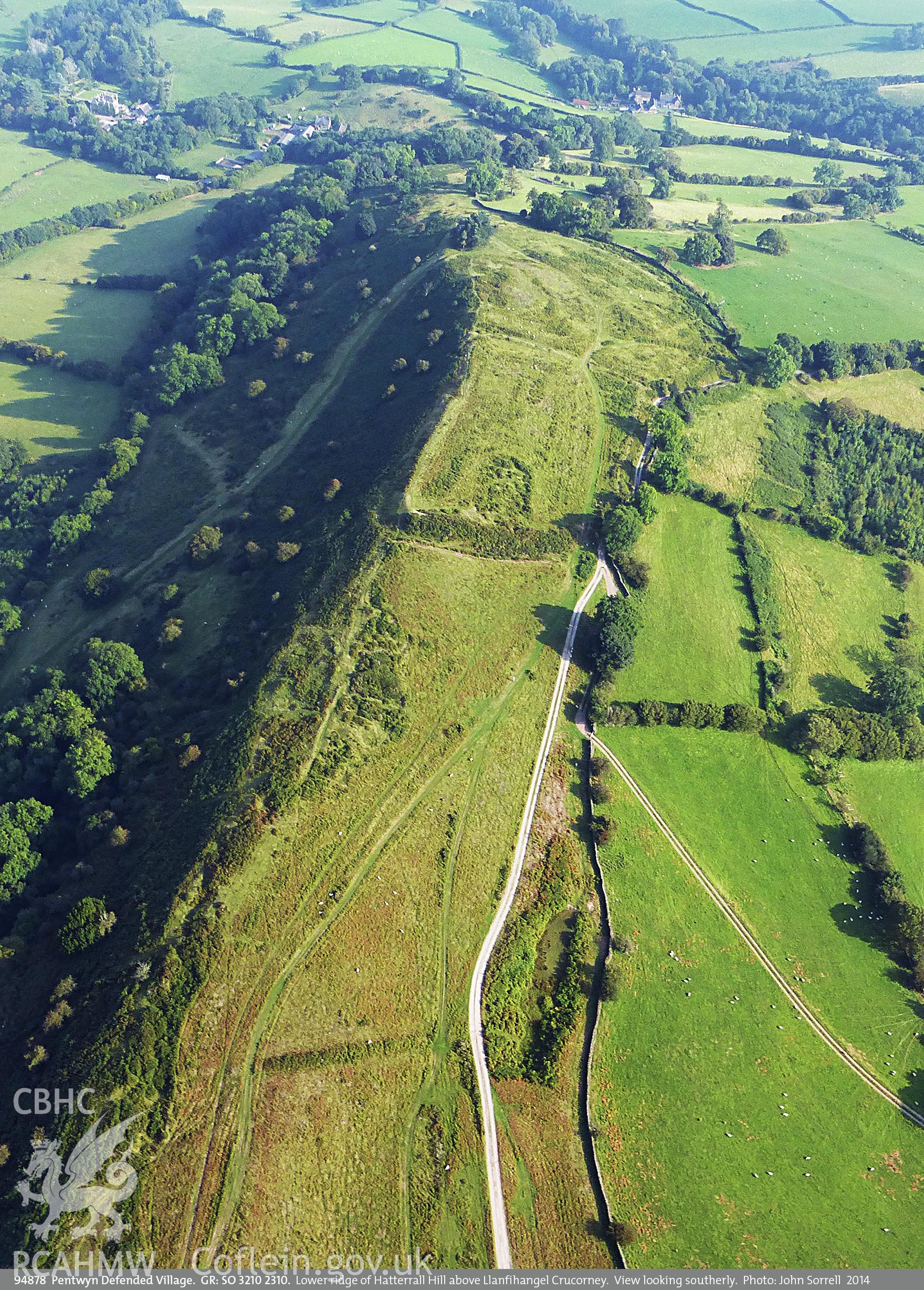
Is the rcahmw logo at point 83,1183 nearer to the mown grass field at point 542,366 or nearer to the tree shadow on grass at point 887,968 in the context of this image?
the tree shadow on grass at point 887,968

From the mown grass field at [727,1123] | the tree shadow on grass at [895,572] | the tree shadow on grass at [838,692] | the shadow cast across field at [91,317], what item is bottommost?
the mown grass field at [727,1123]

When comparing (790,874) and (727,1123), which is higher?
(790,874)

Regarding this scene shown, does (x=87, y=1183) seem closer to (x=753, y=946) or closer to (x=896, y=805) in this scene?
(x=753, y=946)

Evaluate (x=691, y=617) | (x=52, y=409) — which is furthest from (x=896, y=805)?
(x=52, y=409)

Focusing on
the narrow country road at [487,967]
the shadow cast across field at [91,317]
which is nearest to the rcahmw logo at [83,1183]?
the narrow country road at [487,967]

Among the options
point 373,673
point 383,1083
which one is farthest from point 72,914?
point 373,673

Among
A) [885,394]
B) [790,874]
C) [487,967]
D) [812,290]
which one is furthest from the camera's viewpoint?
[812,290]
